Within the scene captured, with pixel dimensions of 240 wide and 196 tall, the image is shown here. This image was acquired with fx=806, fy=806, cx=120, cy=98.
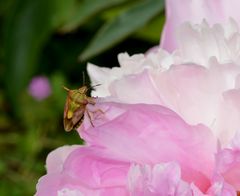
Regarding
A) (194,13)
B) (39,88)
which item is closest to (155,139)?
(194,13)

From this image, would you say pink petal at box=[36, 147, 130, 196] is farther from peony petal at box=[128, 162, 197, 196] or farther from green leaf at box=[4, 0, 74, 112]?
green leaf at box=[4, 0, 74, 112]

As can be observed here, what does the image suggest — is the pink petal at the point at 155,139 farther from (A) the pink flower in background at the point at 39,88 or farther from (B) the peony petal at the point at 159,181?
(A) the pink flower in background at the point at 39,88

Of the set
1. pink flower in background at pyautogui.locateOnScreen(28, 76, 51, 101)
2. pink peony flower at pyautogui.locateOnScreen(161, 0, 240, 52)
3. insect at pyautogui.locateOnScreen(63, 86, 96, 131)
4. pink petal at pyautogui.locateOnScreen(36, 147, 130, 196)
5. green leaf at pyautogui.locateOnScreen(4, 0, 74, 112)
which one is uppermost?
pink peony flower at pyautogui.locateOnScreen(161, 0, 240, 52)

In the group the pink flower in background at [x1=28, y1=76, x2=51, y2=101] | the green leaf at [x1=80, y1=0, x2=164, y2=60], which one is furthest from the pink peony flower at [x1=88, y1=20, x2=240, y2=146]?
the pink flower in background at [x1=28, y1=76, x2=51, y2=101]

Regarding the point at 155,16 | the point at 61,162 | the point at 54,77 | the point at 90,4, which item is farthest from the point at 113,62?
the point at 61,162

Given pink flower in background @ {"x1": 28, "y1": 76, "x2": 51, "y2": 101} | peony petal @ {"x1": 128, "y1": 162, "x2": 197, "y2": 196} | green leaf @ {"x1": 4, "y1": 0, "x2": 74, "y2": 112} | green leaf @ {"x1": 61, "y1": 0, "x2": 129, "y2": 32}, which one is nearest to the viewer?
peony petal @ {"x1": 128, "y1": 162, "x2": 197, "y2": 196}

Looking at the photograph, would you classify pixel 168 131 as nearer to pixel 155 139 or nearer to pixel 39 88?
pixel 155 139

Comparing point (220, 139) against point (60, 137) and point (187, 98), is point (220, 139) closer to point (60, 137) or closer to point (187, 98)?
point (187, 98)
